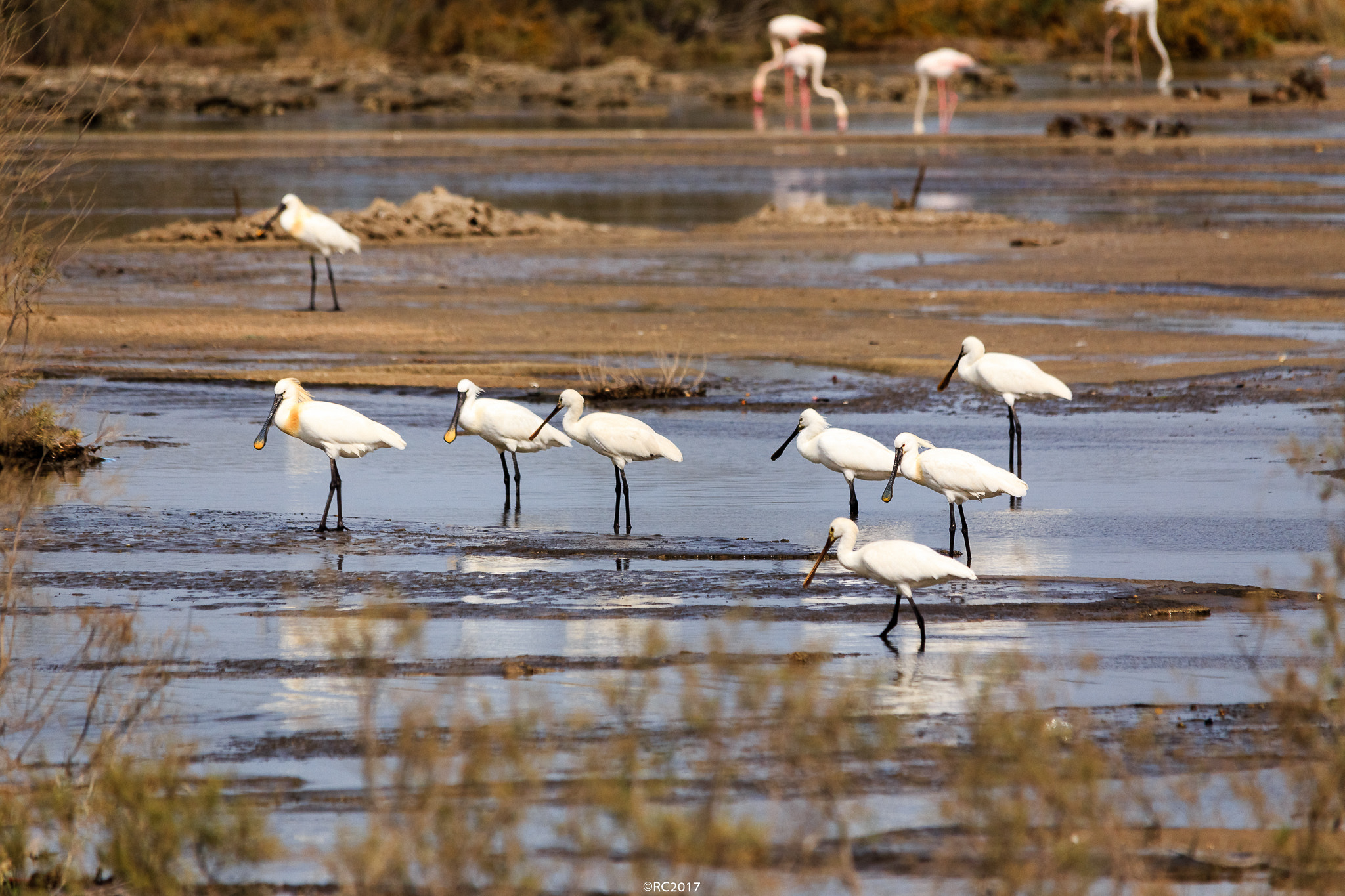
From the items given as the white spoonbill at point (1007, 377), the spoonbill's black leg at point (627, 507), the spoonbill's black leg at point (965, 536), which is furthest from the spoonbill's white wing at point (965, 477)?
the white spoonbill at point (1007, 377)

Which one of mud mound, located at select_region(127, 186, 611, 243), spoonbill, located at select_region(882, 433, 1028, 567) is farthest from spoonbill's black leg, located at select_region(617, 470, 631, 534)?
mud mound, located at select_region(127, 186, 611, 243)

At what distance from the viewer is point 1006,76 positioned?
61250 millimetres

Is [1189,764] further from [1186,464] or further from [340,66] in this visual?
→ [340,66]

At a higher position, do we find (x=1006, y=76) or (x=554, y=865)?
(x=1006, y=76)

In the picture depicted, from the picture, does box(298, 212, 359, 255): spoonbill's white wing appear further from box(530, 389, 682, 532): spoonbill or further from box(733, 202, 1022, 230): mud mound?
box(530, 389, 682, 532): spoonbill

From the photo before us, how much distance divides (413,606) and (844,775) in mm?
3104

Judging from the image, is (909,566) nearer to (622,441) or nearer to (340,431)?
(622,441)

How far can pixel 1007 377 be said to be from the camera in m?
12.5

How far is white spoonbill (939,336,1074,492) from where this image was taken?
1251 cm

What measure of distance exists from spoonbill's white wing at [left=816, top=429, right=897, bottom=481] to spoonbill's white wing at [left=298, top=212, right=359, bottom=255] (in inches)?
415

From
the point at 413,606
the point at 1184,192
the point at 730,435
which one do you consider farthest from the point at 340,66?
the point at 413,606

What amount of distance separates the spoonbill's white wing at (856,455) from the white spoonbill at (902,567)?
7.16 ft

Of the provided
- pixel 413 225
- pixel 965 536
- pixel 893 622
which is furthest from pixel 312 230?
pixel 893 622

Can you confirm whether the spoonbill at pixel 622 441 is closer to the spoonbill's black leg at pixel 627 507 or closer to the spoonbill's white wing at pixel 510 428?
the spoonbill's black leg at pixel 627 507
